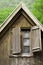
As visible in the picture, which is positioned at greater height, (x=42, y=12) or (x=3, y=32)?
(x=42, y=12)

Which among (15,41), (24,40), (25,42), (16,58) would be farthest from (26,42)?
(16,58)

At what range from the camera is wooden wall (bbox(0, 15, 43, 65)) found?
69.3 feet

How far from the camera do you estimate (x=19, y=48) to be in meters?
21.0

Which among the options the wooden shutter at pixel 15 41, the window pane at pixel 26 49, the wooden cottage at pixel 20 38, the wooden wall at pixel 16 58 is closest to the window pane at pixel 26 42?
the wooden cottage at pixel 20 38

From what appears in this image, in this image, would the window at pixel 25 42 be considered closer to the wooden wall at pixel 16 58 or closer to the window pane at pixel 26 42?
the window pane at pixel 26 42

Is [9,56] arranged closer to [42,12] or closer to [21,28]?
[21,28]

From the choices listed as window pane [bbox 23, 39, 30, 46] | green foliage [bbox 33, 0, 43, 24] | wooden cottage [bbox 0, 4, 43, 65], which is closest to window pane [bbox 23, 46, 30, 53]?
wooden cottage [bbox 0, 4, 43, 65]

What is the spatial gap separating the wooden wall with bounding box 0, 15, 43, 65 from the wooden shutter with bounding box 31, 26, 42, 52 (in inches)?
23.8

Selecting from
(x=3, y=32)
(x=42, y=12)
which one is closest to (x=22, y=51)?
(x=3, y=32)

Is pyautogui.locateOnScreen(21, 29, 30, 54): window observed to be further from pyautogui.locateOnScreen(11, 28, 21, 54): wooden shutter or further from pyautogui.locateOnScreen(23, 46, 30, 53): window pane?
pyautogui.locateOnScreen(11, 28, 21, 54): wooden shutter

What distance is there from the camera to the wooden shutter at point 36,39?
20.5m

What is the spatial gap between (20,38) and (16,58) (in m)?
1.32

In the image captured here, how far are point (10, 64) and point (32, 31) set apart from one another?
257 centimetres

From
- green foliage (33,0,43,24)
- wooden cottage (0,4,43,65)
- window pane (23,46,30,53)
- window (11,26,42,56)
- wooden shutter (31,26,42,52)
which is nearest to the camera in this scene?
wooden shutter (31,26,42,52)
